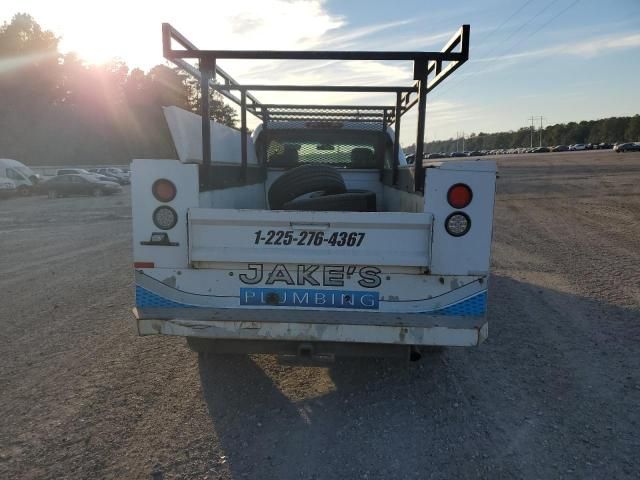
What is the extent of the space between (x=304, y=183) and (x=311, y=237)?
67.0 inches

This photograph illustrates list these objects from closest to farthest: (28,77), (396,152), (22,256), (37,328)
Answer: (37,328) → (396,152) → (22,256) → (28,77)

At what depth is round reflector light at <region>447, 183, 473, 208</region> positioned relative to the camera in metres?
3.24

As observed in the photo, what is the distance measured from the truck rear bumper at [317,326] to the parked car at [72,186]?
27.6 m

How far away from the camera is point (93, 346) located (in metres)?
4.68

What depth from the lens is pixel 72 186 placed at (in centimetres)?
2791

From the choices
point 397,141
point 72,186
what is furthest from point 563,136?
point 397,141

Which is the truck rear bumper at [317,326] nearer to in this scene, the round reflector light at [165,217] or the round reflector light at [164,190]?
the round reflector light at [165,217]

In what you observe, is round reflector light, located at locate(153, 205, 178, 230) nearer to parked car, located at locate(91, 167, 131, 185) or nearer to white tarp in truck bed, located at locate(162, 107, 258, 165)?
white tarp in truck bed, located at locate(162, 107, 258, 165)

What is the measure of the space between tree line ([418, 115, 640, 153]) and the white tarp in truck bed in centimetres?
8515

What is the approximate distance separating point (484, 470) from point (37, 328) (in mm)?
4601

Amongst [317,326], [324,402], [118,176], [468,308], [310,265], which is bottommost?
[324,402]

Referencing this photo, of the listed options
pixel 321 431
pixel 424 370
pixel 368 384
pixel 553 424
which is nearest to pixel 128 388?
pixel 321 431

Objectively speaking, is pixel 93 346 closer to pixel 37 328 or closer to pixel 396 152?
pixel 37 328

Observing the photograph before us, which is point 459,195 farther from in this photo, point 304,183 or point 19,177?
point 19,177
